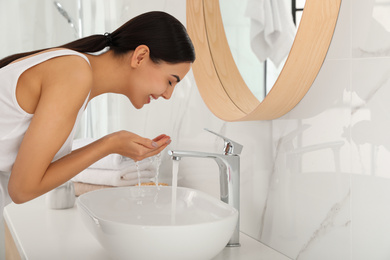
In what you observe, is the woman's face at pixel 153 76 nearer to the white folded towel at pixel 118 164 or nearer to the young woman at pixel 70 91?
the young woman at pixel 70 91

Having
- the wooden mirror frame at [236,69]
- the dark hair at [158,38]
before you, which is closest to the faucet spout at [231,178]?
the wooden mirror frame at [236,69]

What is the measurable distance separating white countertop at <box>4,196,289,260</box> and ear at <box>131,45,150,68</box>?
48cm

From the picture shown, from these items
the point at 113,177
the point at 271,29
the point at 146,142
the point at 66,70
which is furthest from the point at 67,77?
the point at 113,177

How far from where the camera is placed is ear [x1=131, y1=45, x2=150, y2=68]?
114 cm

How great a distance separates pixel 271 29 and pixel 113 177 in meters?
0.92

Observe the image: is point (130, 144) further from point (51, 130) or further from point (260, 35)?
point (260, 35)

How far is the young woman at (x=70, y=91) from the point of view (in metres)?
0.98

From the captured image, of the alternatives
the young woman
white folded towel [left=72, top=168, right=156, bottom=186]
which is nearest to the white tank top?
the young woman

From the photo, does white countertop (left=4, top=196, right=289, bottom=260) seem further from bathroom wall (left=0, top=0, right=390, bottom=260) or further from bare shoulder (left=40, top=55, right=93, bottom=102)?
bare shoulder (left=40, top=55, right=93, bottom=102)

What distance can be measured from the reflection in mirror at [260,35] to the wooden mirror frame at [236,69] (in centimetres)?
4

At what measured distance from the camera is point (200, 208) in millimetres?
1206

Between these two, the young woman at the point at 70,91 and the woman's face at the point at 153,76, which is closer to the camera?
the young woman at the point at 70,91

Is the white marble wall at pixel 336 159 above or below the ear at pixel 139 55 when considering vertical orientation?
below

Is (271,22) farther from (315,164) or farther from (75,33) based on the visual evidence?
(75,33)
